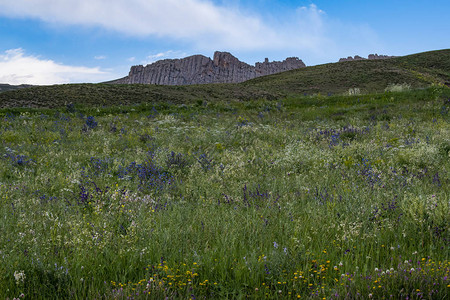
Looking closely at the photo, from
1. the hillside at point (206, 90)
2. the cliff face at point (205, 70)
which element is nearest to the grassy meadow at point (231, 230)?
the hillside at point (206, 90)

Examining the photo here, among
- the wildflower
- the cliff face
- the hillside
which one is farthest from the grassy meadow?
the cliff face

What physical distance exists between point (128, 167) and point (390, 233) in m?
4.98

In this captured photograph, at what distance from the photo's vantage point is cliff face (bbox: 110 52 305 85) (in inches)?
7219

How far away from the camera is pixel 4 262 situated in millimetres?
2449

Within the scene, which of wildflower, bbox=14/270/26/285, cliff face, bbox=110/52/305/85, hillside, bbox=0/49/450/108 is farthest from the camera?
cliff face, bbox=110/52/305/85

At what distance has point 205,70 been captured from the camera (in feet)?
607

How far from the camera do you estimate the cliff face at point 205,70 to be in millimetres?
183375

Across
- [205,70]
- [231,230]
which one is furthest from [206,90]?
[205,70]

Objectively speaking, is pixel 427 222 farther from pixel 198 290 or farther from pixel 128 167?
pixel 128 167

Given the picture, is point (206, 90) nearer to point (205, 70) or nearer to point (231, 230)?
point (231, 230)

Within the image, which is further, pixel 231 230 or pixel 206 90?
pixel 206 90

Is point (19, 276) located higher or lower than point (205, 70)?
lower

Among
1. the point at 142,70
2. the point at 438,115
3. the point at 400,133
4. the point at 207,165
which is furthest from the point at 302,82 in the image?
the point at 142,70

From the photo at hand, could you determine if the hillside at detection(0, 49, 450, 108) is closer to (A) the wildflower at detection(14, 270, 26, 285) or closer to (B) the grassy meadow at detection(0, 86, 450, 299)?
(B) the grassy meadow at detection(0, 86, 450, 299)
